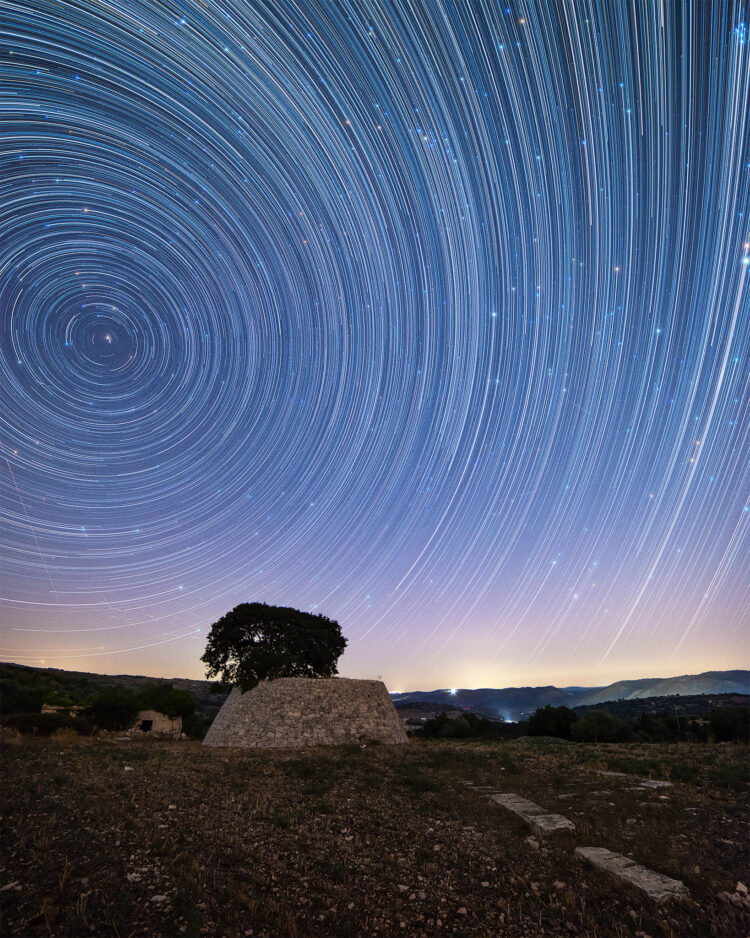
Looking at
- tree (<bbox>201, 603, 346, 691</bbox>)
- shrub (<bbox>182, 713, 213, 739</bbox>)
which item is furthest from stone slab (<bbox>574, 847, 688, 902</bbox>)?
shrub (<bbox>182, 713, 213, 739</bbox>)

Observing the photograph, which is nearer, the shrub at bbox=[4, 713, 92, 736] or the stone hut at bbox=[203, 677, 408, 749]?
the shrub at bbox=[4, 713, 92, 736]

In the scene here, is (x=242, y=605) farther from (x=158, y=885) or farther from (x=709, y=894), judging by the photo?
(x=709, y=894)

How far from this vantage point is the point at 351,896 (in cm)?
665

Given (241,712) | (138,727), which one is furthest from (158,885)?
(138,727)

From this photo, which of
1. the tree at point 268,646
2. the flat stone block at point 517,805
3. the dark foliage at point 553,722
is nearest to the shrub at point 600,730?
Result: the dark foliage at point 553,722

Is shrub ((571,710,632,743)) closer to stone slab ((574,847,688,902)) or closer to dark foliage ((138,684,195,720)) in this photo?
dark foliage ((138,684,195,720))

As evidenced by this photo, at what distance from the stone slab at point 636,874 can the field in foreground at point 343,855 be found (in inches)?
5.9

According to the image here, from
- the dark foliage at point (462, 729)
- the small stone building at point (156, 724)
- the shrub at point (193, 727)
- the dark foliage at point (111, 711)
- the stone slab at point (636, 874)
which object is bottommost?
the dark foliage at point (462, 729)

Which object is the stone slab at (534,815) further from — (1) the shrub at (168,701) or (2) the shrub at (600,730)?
(1) the shrub at (168,701)

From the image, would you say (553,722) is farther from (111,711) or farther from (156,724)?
(111,711)

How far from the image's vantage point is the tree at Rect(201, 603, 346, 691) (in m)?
32.1

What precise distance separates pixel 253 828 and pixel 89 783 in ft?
20.1

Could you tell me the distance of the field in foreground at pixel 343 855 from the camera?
5.94 m

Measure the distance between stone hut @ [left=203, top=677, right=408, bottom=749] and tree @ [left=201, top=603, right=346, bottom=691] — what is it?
1.44 meters
